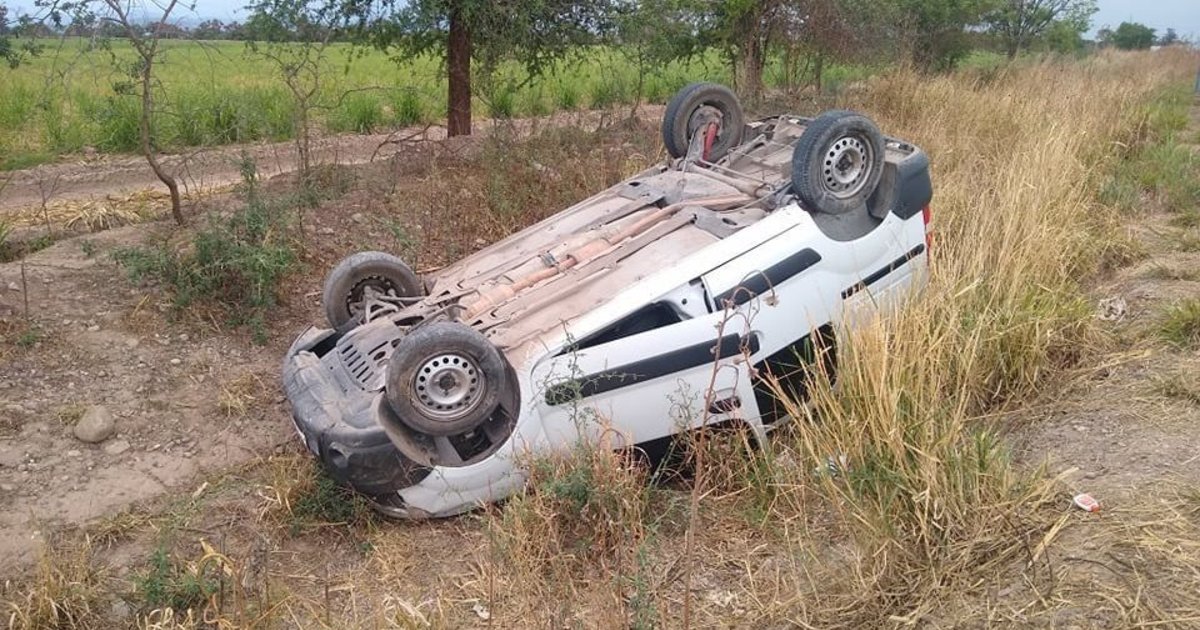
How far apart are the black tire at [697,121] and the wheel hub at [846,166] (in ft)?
4.15

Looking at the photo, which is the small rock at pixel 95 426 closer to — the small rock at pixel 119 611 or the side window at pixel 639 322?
the small rock at pixel 119 611

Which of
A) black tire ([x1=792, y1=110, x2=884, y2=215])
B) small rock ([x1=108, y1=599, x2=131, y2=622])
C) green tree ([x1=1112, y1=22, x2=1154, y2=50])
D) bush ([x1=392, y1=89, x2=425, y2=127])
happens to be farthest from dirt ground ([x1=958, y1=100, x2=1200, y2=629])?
green tree ([x1=1112, y1=22, x2=1154, y2=50])

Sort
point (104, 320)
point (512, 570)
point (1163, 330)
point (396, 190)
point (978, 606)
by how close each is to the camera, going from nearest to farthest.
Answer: point (978, 606), point (512, 570), point (1163, 330), point (104, 320), point (396, 190)

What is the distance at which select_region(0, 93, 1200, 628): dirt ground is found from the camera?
3.07 meters

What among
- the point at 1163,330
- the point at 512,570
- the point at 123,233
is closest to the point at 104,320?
the point at 123,233

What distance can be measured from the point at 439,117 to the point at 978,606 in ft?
36.7

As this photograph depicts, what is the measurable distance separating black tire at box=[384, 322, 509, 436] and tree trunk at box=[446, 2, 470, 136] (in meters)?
5.40

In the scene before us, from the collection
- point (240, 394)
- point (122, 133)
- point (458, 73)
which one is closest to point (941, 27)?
point (458, 73)

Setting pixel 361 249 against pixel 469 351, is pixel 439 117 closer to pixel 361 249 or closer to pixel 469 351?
pixel 361 249

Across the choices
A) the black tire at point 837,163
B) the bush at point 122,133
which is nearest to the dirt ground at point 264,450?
the black tire at point 837,163

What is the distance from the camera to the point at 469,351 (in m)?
3.93

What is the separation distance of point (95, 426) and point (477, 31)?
205 inches

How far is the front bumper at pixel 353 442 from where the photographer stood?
3951 millimetres

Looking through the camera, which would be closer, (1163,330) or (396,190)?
(1163,330)
